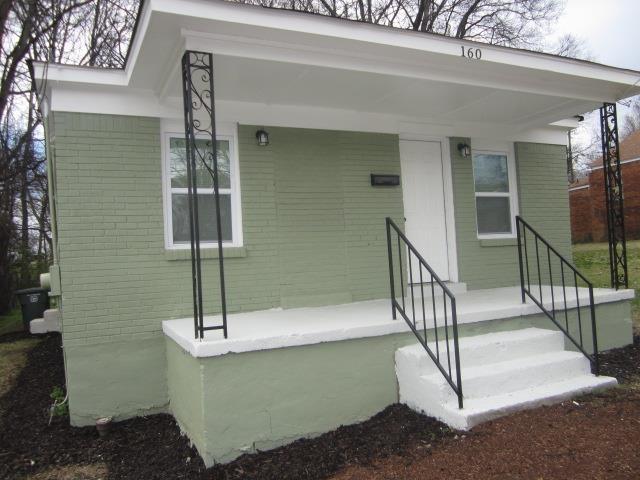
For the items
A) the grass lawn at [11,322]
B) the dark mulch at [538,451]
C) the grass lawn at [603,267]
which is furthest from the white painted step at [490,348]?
the grass lawn at [11,322]

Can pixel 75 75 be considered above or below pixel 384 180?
above

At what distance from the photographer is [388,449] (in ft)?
11.4

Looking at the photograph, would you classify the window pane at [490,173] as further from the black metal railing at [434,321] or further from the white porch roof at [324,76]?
the black metal railing at [434,321]

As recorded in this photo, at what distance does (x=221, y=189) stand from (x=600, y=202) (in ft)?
63.0

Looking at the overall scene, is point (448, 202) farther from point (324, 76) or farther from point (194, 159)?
point (194, 159)

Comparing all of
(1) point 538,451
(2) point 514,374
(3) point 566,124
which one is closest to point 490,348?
(2) point 514,374

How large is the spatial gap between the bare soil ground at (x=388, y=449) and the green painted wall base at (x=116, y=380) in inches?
5.6

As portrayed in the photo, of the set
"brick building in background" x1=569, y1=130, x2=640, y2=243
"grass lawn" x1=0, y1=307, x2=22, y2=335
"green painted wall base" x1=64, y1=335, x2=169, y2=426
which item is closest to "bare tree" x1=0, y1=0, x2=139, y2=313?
"grass lawn" x1=0, y1=307, x2=22, y2=335

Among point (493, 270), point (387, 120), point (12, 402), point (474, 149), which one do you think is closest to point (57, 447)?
point (12, 402)

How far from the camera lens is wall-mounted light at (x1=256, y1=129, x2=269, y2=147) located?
538 cm

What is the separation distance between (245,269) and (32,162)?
26.7ft

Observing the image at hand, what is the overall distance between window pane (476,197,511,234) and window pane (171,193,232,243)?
3.43 m

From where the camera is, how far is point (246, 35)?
3.93 metres

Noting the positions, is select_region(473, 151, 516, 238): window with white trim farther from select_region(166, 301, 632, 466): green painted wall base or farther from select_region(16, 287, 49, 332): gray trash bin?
select_region(16, 287, 49, 332): gray trash bin
